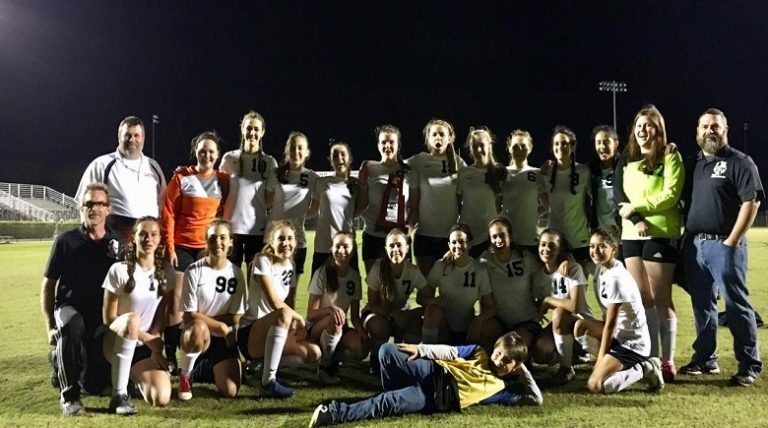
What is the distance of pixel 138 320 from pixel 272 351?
900 mm

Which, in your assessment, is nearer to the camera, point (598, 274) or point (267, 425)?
point (267, 425)

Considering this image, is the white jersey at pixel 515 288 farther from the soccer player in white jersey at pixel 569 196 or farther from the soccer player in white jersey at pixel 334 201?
the soccer player in white jersey at pixel 334 201

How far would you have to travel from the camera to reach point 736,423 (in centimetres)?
321

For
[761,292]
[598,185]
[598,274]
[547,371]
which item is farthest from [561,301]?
[761,292]

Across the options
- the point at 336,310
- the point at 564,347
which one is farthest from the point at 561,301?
the point at 336,310

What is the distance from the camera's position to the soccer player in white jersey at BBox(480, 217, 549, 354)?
A: 4246 mm

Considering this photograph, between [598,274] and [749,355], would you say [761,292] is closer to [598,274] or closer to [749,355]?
[749,355]

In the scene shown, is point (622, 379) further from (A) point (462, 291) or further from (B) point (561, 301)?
(A) point (462, 291)

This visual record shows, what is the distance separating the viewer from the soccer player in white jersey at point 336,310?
13.5 feet

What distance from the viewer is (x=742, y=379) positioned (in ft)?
12.8

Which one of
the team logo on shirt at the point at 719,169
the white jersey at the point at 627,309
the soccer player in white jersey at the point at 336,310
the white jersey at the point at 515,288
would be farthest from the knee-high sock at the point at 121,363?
the team logo on shirt at the point at 719,169

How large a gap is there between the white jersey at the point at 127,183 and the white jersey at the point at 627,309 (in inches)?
141

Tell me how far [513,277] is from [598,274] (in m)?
0.62

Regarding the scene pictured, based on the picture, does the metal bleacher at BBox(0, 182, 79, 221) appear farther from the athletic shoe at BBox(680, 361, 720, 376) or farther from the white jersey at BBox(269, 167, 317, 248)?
the athletic shoe at BBox(680, 361, 720, 376)
